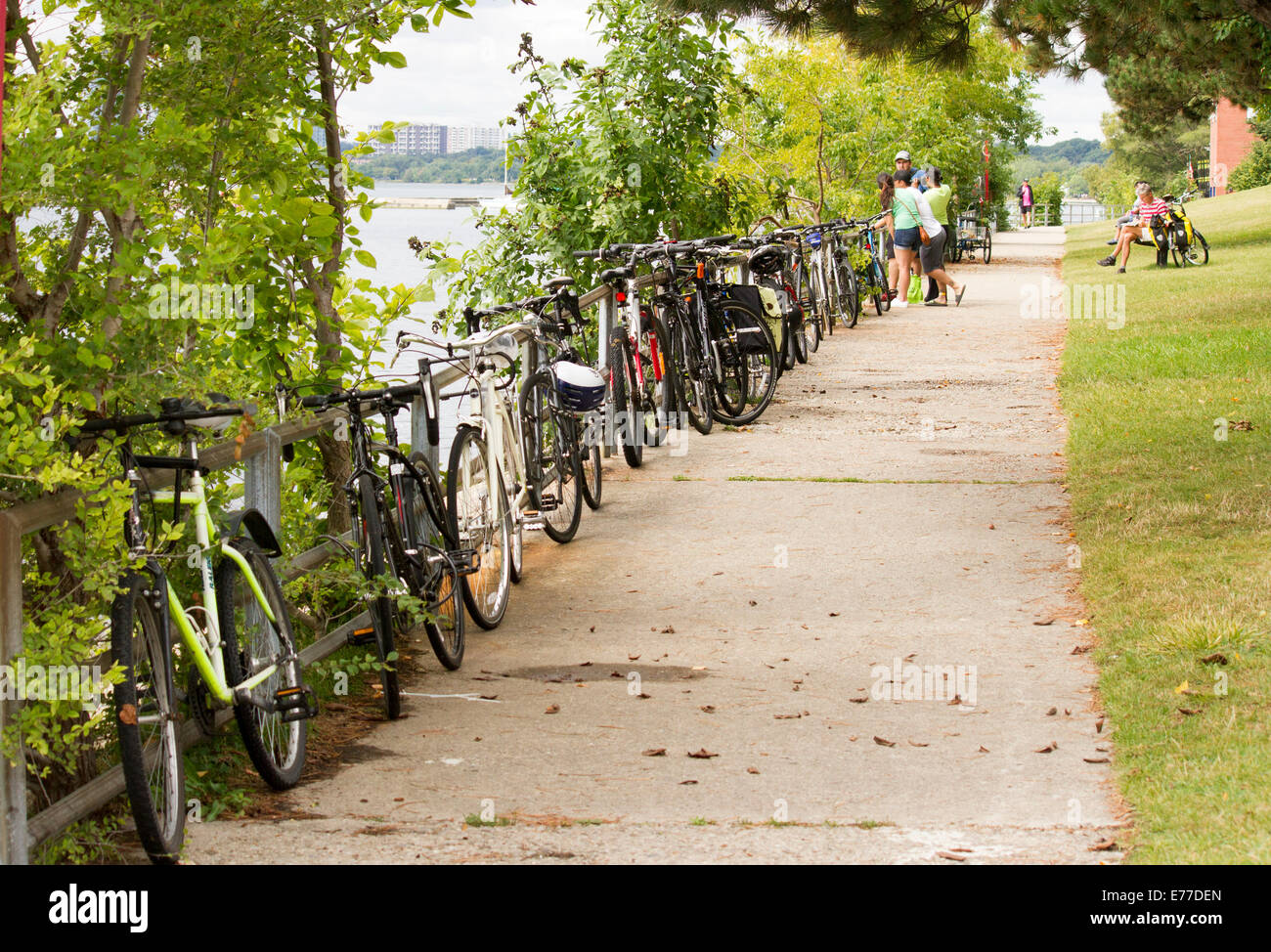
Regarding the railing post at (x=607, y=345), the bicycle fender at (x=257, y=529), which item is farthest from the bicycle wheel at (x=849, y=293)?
the bicycle fender at (x=257, y=529)

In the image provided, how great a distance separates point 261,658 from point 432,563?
3.64ft

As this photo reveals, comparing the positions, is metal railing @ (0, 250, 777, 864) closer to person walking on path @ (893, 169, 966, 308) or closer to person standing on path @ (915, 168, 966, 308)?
person walking on path @ (893, 169, 966, 308)

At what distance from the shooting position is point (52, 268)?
4379 millimetres

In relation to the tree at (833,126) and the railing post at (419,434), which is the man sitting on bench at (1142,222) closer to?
the tree at (833,126)

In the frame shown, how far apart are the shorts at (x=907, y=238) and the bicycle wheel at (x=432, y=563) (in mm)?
14273

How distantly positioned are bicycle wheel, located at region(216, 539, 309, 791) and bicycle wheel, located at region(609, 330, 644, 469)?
475 cm

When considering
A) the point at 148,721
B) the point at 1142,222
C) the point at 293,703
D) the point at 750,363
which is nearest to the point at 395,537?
the point at 293,703

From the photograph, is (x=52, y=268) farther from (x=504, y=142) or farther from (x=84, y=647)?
(x=504, y=142)

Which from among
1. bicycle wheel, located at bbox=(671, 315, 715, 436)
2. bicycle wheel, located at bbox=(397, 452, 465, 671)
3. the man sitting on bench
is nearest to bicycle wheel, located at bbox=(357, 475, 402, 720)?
bicycle wheel, located at bbox=(397, 452, 465, 671)

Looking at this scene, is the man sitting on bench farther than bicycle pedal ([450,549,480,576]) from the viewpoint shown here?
Yes

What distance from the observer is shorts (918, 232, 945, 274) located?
20.0 m

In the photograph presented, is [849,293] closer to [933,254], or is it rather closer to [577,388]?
[933,254]

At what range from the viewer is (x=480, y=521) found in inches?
257
